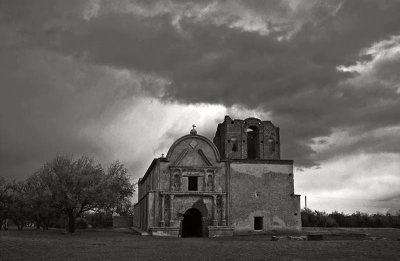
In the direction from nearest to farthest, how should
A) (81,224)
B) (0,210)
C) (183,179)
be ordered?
1. (183,179)
2. (0,210)
3. (81,224)

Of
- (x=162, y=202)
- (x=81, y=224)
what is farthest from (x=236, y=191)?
(x=81, y=224)

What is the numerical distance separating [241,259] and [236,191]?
951 inches

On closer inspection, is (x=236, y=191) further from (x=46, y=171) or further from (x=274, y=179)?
(x=46, y=171)

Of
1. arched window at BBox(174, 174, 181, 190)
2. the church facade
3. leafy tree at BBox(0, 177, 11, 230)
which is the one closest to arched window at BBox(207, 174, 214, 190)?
the church facade

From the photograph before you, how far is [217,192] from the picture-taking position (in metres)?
39.2

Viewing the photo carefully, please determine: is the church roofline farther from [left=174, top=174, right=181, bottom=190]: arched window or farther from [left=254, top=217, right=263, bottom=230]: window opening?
[left=254, top=217, right=263, bottom=230]: window opening

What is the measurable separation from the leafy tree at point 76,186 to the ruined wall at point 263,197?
11.0 metres

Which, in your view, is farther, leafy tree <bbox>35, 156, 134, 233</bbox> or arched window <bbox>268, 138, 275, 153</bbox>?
arched window <bbox>268, 138, 275, 153</bbox>

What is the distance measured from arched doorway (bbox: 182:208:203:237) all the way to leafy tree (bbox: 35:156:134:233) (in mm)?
6965

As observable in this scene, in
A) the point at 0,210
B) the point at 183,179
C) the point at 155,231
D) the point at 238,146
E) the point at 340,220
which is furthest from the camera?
the point at 340,220

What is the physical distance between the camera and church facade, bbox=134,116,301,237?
126 ft

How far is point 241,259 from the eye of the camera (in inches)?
631

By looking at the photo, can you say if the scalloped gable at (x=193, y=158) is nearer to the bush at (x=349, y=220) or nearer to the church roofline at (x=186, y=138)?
the church roofline at (x=186, y=138)

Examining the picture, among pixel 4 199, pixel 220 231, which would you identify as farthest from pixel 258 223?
pixel 4 199
